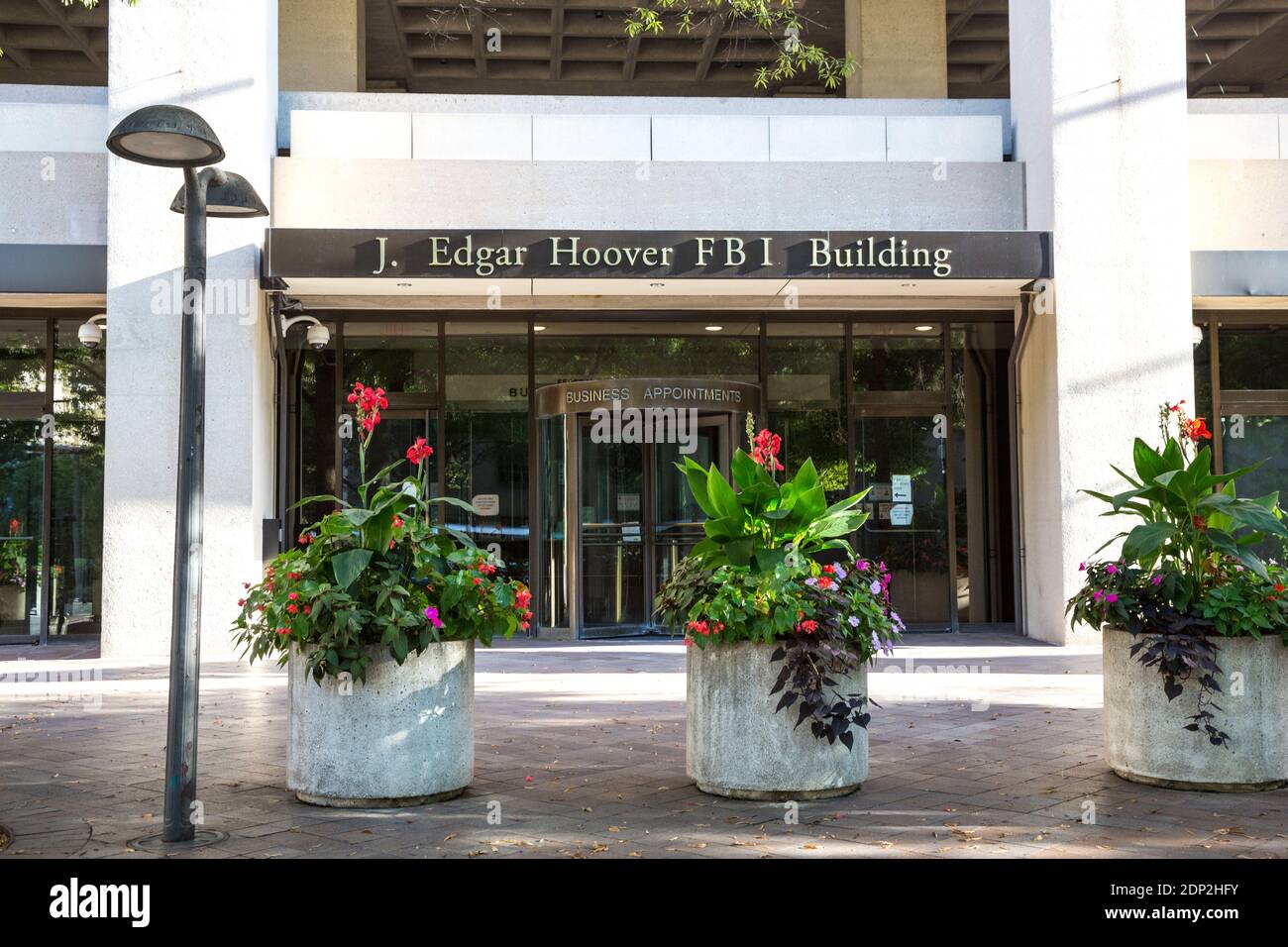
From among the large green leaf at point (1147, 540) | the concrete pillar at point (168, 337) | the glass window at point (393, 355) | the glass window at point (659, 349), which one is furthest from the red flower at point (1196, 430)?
the glass window at point (393, 355)

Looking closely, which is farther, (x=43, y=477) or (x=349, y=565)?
(x=43, y=477)

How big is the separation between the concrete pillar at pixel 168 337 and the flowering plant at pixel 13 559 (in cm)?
249

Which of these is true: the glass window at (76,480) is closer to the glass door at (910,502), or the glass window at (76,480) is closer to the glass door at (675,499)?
the glass door at (675,499)

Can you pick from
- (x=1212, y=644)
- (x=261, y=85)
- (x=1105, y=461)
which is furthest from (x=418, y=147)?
(x=1212, y=644)

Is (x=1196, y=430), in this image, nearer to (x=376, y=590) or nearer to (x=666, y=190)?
(x=376, y=590)

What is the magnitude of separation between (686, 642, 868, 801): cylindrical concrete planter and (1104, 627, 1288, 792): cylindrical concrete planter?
1441 millimetres

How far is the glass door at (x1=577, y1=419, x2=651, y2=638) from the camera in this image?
1361 centimetres

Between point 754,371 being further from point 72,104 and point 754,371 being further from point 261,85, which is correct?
point 72,104

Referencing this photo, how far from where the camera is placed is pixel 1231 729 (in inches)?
236

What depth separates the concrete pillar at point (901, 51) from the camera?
51.4ft

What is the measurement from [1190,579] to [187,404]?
15.8 ft

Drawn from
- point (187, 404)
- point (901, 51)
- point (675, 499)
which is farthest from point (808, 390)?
point (187, 404)

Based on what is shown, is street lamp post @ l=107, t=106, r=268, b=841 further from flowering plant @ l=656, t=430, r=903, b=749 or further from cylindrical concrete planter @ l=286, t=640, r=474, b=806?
flowering plant @ l=656, t=430, r=903, b=749
